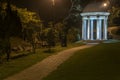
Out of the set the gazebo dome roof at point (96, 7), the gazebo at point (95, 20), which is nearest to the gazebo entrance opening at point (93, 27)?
the gazebo at point (95, 20)

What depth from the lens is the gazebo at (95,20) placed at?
57350 mm

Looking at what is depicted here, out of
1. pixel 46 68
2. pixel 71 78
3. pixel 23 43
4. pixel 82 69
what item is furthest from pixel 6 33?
pixel 23 43

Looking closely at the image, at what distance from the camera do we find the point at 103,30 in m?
58.7

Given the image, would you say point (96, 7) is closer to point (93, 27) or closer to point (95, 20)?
point (95, 20)

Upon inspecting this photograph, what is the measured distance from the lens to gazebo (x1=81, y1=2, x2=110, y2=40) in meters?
57.3

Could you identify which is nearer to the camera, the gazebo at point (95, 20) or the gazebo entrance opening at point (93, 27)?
the gazebo at point (95, 20)

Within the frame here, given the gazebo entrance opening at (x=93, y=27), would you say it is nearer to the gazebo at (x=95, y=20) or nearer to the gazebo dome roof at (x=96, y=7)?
the gazebo at (x=95, y=20)

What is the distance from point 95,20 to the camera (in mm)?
59875

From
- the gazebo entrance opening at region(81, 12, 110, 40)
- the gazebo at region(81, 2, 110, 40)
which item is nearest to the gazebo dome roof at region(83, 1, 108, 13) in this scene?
the gazebo at region(81, 2, 110, 40)

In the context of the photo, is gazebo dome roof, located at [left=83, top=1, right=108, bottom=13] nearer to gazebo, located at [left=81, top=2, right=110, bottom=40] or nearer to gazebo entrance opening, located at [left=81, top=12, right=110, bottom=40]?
gazebo, located at [left=81, top=2, right=110, bottom=40]

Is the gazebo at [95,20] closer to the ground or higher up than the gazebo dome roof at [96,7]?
closer to the ground

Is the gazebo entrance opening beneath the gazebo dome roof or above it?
beneath

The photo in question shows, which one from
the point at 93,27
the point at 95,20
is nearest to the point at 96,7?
the point at 95,20

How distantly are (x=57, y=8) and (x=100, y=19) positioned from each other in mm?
8037
